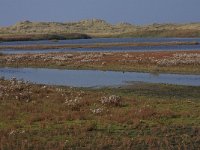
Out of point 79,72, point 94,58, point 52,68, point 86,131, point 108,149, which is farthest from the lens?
point 94,58

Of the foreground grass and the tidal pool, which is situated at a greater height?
the foreground grass

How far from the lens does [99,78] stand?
4253 cm

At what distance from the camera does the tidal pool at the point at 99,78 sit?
3847 cm

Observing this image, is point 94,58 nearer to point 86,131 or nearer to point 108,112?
point 108,112

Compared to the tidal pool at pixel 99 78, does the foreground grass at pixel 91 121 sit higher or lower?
higher

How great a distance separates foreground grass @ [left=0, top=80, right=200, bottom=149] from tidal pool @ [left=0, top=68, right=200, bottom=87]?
846 cm

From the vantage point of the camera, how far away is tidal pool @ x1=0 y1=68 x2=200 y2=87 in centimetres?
3847

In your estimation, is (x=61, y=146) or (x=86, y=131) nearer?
(x=61, y=146)

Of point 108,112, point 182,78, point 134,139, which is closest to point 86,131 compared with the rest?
point 134,139

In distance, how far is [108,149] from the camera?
16.3 m

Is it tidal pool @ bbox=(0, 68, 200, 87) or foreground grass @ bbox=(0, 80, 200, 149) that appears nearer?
foreground grass @ bbox=(0, 80, 200, 149)

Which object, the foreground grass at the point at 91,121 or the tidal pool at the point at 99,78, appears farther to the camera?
the tidal pool at the point at 99,78

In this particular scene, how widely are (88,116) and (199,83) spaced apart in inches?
654

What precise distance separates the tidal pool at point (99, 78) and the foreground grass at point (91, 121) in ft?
27.8
